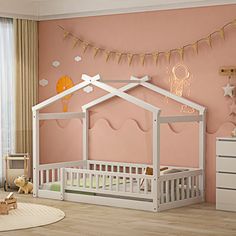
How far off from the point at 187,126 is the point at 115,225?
1.84m

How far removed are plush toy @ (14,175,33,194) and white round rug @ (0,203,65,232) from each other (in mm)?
941

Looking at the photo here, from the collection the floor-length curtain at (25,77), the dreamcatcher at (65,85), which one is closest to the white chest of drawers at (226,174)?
the dreamcatcher at (65,85)

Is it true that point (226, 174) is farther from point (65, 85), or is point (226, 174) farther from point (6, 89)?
point (6, 89)

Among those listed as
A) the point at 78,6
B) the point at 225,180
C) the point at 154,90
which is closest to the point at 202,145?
the point at 225,180

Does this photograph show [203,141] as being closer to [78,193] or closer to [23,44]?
[78,193]

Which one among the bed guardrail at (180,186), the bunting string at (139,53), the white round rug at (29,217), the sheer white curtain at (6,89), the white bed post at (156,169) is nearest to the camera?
the white round rug at (29,217)

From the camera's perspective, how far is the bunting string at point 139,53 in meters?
6.96

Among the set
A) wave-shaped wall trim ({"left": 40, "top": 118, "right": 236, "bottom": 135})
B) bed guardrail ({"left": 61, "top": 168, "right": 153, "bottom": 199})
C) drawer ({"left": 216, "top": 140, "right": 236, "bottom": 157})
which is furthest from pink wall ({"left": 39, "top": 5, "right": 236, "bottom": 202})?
bed guardrail ({"left": 61, "top": 168, "right": 153, "bottom": 199})

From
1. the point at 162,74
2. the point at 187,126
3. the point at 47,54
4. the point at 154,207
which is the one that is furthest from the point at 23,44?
the point at 154,207

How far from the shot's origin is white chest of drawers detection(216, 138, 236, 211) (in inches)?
254

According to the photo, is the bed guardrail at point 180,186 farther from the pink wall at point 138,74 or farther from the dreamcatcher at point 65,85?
the dreamcatcher at point 65,85

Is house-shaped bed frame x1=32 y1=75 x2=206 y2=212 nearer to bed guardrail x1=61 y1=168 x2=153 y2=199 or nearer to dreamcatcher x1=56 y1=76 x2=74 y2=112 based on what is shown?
bed guardrail x1=61 y1=168 x2=153 y2=199

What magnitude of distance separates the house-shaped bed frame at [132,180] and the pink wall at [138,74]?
0.41 ft

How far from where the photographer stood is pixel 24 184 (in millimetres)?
7574
